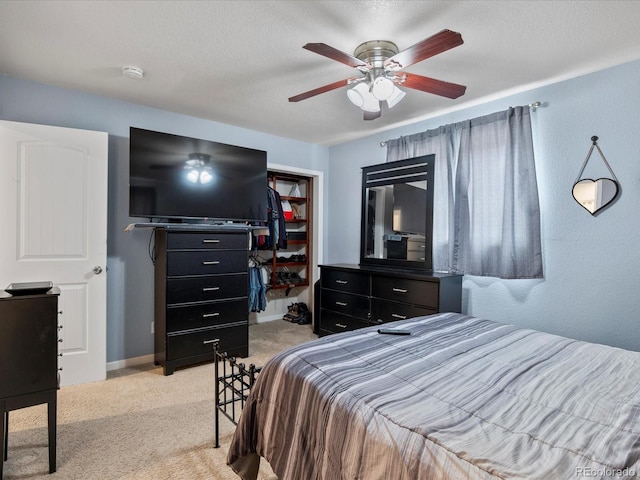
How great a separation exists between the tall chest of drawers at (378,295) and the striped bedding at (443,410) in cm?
110

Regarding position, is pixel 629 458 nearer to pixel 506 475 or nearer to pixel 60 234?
pixel 506 475

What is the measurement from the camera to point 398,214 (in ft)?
12.2

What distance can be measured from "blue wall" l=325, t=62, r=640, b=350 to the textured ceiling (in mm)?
191

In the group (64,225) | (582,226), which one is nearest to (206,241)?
(64,225)

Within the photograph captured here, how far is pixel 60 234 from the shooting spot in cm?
273

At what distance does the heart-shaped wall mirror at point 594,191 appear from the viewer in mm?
2420

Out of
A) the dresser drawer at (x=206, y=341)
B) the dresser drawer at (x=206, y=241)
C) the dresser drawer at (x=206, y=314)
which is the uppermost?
the dresser drawer at (x=206, y=241)

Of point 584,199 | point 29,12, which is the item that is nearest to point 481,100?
point 584,199

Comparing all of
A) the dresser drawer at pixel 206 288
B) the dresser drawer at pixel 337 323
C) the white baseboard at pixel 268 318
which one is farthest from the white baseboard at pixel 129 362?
the dresser drawer at pixel 337 323

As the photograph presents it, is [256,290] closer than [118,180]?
No

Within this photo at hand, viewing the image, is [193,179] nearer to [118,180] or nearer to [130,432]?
[118,180]

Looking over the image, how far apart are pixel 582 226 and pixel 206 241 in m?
3.07

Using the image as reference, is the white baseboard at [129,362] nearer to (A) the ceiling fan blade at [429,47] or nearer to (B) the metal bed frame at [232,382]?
(B) the metal bed frame at [232,382]

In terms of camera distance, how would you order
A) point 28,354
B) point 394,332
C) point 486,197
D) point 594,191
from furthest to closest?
1. point 486,197
2. point 594,191
3. point 394,332
4. point 28,354
